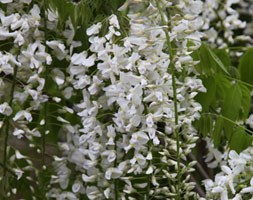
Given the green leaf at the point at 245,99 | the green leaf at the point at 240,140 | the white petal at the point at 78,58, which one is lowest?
the green leaf at the point at 240,140

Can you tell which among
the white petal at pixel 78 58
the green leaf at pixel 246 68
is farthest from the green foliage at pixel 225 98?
the white petal at pixel 78 58

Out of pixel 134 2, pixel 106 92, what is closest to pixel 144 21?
pixel 134 2

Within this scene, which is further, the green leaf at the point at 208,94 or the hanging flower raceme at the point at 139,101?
the green leaf at the point at 208,94

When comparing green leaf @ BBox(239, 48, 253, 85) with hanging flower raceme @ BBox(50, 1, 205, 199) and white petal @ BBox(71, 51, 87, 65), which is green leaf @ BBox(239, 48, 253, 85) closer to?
hanging flower raceme @ BBox(50, 1, 205, 199)

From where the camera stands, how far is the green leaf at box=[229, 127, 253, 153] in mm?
2008

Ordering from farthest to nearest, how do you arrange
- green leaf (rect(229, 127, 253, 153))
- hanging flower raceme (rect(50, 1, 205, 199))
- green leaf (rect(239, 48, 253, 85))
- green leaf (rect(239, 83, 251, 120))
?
green leaf (rect(239, 48, 253, 85)) < green leaf (rect(239, 83, 251, 120)) < green leaf (rect(229, 127, 253, 153)) < hanging flower raceme (rect(50, 1, 205, 199))

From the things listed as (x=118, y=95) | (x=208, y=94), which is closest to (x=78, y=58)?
(x=118, y=95)

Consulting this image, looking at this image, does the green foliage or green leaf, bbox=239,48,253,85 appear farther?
green leaf, bbox=239,48,253,85

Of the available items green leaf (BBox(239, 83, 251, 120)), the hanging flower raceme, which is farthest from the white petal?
green leaf (BBox(239, 83, 251, 120))

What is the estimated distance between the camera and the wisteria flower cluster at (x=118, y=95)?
186 centimetres

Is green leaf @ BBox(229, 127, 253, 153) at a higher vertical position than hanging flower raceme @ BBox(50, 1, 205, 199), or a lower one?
lower

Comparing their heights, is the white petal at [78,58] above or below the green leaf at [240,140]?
above

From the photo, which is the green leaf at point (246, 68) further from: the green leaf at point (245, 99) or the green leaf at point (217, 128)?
the green leaf at point (217, 128)

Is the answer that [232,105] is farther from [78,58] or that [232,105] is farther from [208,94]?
[78,58]
